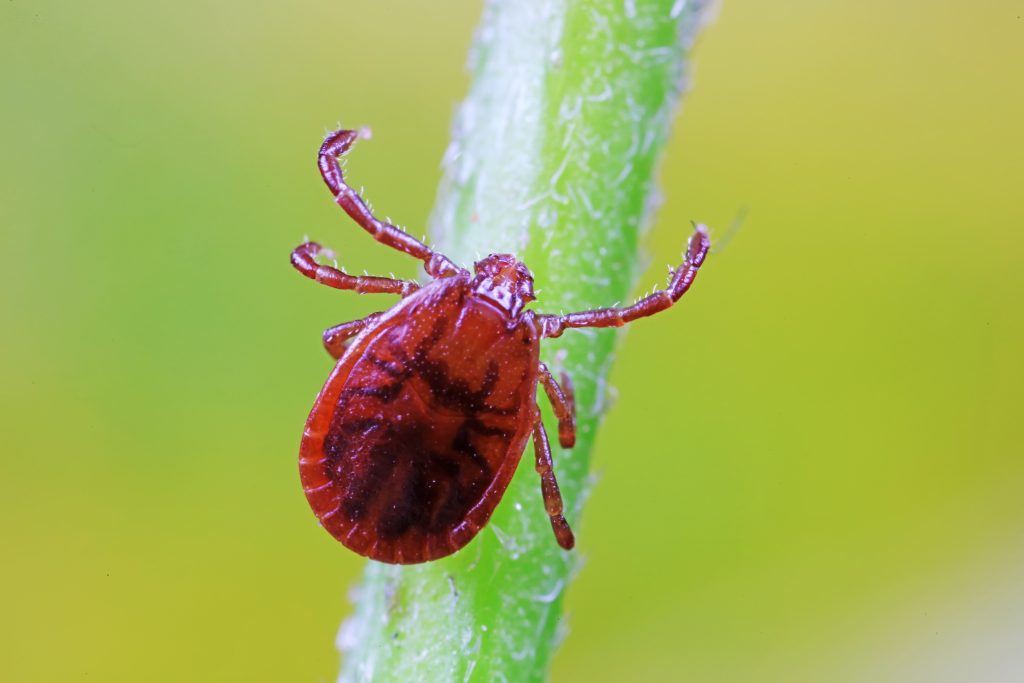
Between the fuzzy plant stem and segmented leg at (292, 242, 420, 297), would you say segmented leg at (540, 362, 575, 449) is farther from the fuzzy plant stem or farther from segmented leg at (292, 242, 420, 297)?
segmented leg at (292, 242, 420, 297)

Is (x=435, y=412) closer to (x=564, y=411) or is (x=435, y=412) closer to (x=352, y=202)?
(x=564, y=411)

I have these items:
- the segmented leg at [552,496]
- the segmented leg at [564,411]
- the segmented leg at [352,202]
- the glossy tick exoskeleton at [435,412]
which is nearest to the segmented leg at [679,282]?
the glossy tick exoskeleton at [435,412]

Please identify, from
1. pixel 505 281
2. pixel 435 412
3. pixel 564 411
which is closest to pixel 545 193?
pixel 505 281

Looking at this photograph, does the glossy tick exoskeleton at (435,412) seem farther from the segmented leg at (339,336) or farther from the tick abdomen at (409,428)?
the segmented leg at (339,336)

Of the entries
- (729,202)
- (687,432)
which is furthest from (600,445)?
(729,202)

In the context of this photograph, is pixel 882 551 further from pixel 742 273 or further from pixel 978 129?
pixel 978 129
